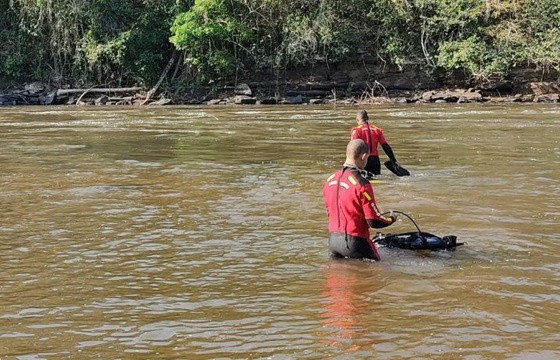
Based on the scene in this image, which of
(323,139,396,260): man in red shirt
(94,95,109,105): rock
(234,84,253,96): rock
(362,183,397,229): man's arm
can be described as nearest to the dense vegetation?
(234,84,253,96): rock

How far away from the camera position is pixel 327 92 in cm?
3544

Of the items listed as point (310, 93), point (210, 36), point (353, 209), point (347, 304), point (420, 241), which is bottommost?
point (347, 304)

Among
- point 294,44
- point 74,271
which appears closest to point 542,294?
point 74,271

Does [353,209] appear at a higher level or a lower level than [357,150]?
lower

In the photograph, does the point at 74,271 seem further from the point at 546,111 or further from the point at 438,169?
the point at 546,111

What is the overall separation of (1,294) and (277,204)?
4.28 m

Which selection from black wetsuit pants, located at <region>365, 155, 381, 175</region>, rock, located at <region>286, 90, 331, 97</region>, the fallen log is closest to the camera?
black wetsuit pants, located at <region>365, 155, 381, 175</region>

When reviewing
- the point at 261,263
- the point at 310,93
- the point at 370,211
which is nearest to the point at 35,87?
the point at 310,93

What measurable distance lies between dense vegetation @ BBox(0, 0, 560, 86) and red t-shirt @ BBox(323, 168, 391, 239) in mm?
28205

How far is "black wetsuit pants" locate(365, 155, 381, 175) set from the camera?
11359 mm

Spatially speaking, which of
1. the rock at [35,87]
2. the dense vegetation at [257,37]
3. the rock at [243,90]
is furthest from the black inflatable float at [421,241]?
the rock at [35,87]

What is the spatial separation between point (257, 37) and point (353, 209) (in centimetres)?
3128

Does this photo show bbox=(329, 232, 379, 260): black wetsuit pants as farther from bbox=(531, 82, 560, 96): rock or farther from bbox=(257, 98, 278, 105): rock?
bbox=(531, 82, 560, 96): rock

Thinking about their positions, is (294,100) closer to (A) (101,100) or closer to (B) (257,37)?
(B) (257,37)
